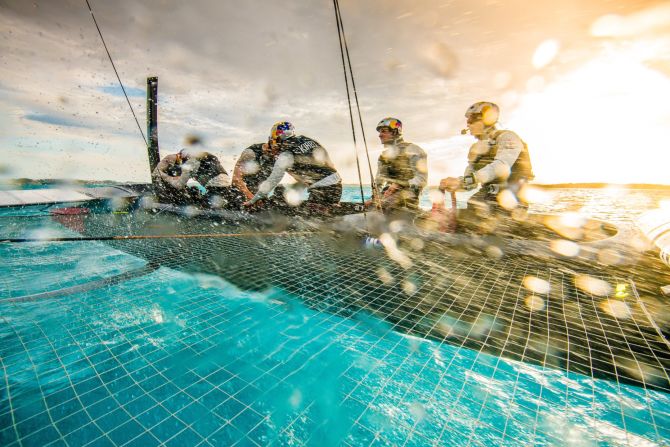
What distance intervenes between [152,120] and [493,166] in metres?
12.4

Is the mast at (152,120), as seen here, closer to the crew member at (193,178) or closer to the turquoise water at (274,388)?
the crew member at (193,178)

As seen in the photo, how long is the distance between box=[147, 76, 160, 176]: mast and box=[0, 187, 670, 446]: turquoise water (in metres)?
10.2

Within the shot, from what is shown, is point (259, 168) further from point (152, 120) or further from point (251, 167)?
point (152, 120)

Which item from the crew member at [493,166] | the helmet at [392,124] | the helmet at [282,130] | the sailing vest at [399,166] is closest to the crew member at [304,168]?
the helmet at [282,130]

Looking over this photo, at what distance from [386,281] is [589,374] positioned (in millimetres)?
1899

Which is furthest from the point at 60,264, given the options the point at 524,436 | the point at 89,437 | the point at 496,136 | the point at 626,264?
the point at 626,264

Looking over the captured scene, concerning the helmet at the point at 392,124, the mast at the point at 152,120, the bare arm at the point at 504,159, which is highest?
the mast at the point at 152,120

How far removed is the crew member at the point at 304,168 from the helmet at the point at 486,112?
299 centimetres

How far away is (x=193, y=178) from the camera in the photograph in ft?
28.9

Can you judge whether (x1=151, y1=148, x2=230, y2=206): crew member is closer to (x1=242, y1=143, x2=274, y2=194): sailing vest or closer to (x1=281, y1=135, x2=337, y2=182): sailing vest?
(x1=242, y1=143, x2=274, y2=194): sailing vest

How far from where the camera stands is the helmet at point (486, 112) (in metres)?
3.99

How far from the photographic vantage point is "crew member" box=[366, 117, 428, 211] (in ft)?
17.7

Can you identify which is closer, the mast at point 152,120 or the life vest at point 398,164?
the life vest at point 398,164

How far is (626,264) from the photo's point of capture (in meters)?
3.04
